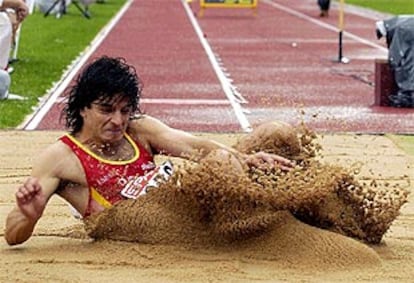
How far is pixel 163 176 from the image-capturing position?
6.68 metres

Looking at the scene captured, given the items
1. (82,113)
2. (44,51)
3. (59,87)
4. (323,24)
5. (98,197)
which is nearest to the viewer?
(98,197)

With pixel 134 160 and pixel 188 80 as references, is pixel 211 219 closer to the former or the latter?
pixel 134 160

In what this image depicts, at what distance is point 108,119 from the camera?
22.1ft

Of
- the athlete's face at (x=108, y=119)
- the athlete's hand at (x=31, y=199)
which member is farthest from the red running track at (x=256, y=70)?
the athlete's hand at (x=31, y=199)

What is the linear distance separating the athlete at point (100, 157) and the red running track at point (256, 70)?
219 cm

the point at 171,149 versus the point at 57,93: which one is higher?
the point at 171,149

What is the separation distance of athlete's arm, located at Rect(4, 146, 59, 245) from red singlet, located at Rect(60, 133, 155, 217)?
16 cm

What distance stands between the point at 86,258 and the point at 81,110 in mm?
890

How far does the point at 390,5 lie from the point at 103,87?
37.9 meters

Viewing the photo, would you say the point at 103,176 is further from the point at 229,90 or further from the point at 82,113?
the point at 229,90

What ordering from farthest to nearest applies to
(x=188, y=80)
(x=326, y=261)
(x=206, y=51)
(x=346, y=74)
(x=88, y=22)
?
1. (x=88, y=22)
2. (x=206, y=51)
3. (x=346, y=74)
4. (x=188, y=80)
5. (x=326, y=261)

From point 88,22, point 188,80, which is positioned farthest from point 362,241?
point 88,22

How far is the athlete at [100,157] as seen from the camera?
6.64m

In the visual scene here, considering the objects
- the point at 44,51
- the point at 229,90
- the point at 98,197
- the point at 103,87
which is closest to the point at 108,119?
the point at 103,87
